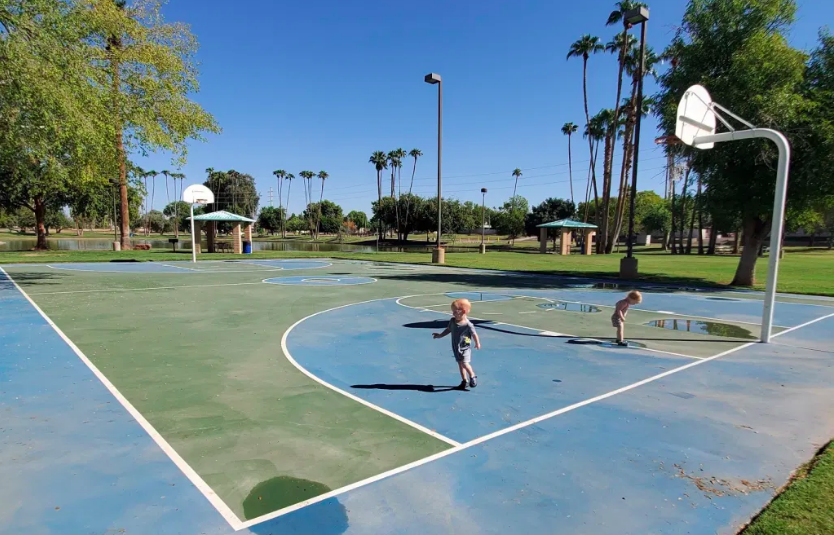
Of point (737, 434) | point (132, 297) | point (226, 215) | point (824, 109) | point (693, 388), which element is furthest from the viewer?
point (226, 215)

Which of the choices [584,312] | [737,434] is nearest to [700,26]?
[584,312]

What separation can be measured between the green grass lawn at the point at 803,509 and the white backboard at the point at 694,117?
6.91 metres

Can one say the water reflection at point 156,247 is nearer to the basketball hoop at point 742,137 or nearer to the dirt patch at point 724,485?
the basketball hoop at point 742,137

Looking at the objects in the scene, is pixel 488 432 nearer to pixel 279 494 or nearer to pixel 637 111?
pixel 279 494

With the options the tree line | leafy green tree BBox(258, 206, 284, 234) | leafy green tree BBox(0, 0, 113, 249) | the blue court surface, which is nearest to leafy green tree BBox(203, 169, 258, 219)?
leafy green tree BBox(258, 206, 284, 234)

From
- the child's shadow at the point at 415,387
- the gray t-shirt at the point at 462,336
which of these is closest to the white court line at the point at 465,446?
the gray t-shirt at the point at 462,336

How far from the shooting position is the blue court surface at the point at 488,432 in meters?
3.43

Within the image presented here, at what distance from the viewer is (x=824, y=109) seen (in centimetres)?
1595

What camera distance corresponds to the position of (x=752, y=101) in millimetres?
15812

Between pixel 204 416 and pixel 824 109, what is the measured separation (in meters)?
21.3

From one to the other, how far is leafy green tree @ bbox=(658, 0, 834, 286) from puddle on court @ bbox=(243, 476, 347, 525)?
59.6 ft

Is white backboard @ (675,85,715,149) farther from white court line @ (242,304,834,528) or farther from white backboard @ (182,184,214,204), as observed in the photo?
white backboard @ (182,184,214,204)

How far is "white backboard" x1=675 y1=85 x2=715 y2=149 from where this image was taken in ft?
29.6

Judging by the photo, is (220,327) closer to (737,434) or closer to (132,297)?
(132,297)
